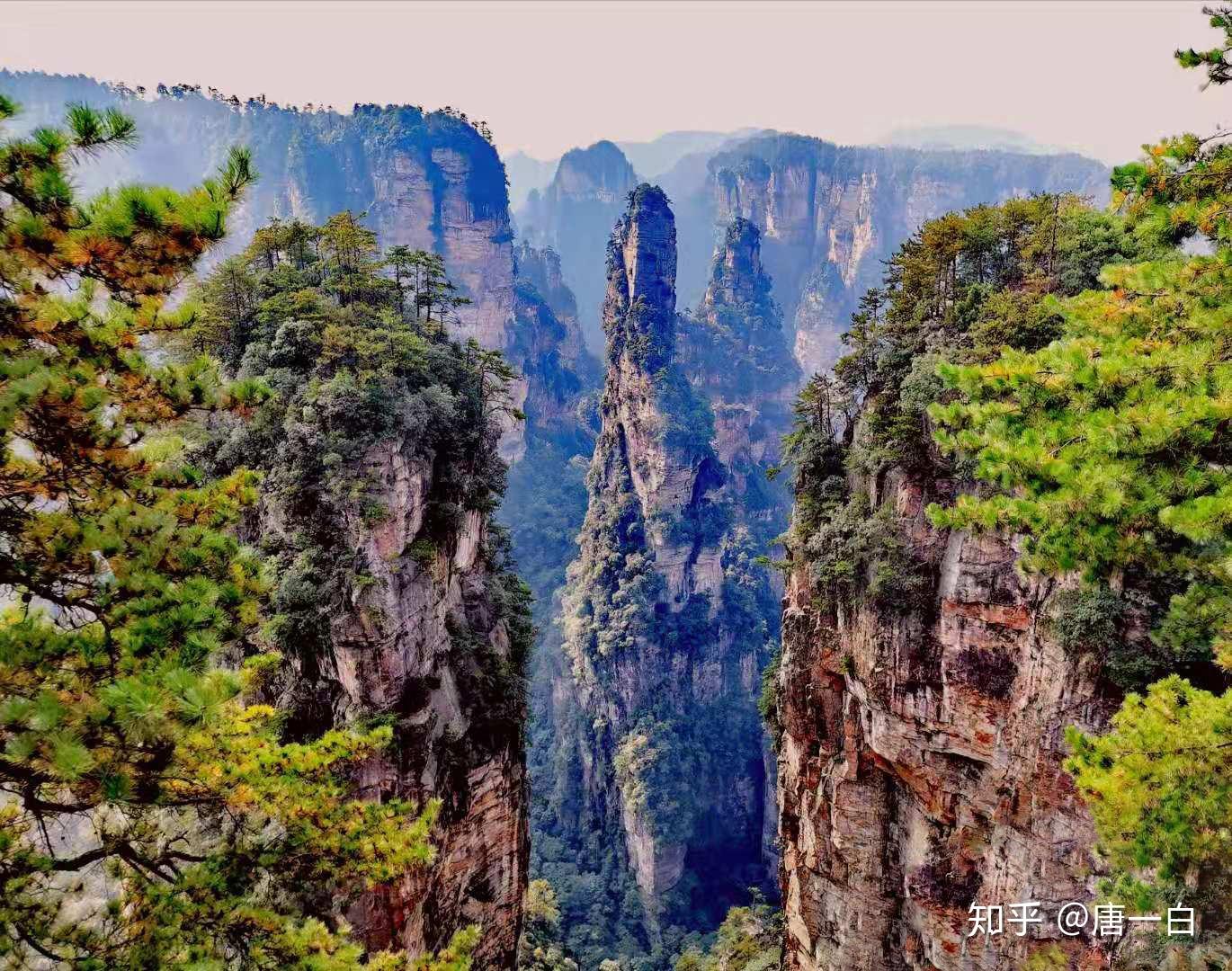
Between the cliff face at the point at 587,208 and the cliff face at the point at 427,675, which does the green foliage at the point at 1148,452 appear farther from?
the cliff face at the point at 587,208

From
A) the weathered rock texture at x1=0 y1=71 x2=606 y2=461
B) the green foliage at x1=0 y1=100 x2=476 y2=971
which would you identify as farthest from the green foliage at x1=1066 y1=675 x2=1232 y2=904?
the weathered rock texture at x1=0 y1=71 x2=606 y2=461

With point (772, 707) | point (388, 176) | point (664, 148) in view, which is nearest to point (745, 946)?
point (772, 707)

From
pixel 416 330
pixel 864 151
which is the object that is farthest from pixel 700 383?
pixel 864 151

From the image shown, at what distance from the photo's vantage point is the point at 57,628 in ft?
13.6

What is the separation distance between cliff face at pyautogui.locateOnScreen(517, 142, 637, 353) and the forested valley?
83.0 m

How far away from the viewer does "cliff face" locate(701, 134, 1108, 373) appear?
3295 inches

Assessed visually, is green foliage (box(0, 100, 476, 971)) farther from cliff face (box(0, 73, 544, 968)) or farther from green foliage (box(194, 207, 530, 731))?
green foliage (box(194, 207, 530, 731))

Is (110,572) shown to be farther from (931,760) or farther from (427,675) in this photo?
(931,760)

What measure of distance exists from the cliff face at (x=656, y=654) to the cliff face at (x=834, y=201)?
37.9 metres

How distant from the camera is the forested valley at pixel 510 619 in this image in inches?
156

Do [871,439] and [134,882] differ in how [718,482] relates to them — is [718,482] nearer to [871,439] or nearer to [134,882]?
[871,439]

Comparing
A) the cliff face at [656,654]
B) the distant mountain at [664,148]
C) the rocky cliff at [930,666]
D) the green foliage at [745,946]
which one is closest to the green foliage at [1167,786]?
the rocky cliff at [930,666]

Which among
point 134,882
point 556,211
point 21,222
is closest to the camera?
point 21,222

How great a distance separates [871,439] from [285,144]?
261 ft
